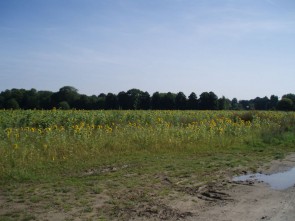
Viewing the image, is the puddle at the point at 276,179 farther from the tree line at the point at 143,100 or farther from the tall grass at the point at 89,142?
the tree line at the point at 143,100

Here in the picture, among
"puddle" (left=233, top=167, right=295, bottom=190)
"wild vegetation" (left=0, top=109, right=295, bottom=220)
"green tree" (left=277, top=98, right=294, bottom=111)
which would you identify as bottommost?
"puddle" (left=233, top=167, right=295, bottom=190)

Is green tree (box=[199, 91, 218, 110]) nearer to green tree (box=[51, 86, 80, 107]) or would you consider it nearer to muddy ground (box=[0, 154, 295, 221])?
green tree (box=[51, 86, 80, 107])

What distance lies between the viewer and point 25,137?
1164 centimetres

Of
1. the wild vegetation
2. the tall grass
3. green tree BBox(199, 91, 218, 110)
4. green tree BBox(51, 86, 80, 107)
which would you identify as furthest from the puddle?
green tree BBox(199, 91, 218, 110)

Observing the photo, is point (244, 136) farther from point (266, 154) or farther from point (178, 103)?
point (178, 103)

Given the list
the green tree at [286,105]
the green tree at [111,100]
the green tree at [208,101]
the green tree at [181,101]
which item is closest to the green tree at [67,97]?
the green tree at [111,100]

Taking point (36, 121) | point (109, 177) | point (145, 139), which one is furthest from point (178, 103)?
point (109, 177)

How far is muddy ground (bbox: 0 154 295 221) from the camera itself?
18.3 feet

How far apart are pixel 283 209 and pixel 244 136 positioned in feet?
36.8

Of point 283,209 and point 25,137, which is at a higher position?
point 25,137

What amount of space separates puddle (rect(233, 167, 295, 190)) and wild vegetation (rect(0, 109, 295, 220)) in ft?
2.11

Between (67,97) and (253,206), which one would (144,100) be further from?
(253,206)

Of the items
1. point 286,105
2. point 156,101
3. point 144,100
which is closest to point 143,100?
point 144,100

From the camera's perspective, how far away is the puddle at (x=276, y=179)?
27.2ft
